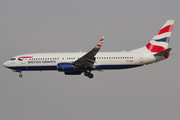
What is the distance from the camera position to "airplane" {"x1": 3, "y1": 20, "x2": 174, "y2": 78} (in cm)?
5234

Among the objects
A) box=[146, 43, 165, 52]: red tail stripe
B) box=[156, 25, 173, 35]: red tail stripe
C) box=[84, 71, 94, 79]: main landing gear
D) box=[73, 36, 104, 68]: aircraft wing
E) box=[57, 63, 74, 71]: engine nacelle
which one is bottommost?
box=[84, 71, 94, 79]: main landing gear

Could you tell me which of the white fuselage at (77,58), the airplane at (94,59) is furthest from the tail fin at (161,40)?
the white fuselage at (77,58)

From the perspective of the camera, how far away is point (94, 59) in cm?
5259

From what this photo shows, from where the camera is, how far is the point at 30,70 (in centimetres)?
5597

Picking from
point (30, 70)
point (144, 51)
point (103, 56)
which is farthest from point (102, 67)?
point (30, 70)

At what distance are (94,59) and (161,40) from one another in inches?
405

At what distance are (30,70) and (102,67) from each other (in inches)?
426

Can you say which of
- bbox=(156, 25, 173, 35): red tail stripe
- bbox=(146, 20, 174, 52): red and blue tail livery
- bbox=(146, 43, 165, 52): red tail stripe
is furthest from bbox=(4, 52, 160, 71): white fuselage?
bbox=(156, 25, 173, 35): red tail stripe

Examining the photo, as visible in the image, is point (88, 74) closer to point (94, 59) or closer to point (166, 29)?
point (94, 59)

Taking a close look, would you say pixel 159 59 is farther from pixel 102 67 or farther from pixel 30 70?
pixel 30 70

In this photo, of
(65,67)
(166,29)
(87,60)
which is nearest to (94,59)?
(87,60)

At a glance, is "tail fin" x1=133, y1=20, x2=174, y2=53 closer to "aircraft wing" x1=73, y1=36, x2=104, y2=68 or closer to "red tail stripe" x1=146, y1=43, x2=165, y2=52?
"red tail stripe" x1=146, y1=43, x2=165, y2=52

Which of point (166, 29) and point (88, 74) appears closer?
point (88, 74)

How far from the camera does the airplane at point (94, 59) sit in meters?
52.3
